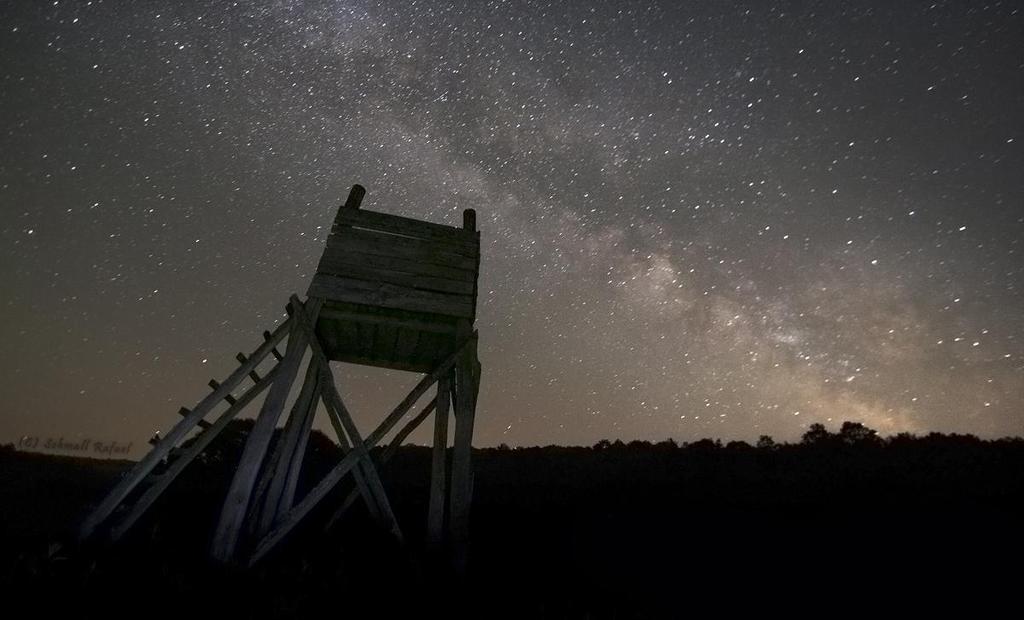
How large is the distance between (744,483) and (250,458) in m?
15.6

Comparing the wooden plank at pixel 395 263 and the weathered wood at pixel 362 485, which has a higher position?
the wooden plank at pixel 395 263

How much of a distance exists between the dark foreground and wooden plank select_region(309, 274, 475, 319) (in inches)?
113

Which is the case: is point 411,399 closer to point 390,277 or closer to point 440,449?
point 440,449

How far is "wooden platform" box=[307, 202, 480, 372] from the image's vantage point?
248 inches

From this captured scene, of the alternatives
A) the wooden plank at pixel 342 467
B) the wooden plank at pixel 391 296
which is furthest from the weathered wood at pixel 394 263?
the wooden plank at pixel 342 467

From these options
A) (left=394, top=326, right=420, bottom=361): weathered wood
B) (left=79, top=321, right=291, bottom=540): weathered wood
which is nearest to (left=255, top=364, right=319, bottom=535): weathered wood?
(left=79, top=321, right=291, bottom=540): weathered wood

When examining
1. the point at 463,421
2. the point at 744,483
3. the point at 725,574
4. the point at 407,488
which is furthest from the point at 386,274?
the point at 744,483

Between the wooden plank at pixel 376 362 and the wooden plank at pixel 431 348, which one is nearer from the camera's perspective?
the wooden plank at pixel 431 348

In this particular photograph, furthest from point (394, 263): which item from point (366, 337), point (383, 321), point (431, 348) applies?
point (431, 348)

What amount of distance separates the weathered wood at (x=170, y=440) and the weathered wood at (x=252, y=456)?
37 centimetres

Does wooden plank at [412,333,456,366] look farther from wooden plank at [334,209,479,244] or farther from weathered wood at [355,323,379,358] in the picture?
wooden plank at [334,209,479,244]

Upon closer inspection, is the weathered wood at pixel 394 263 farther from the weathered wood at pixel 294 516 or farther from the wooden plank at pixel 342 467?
the weathered wood at pixel 294 516

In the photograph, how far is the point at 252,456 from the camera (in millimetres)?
4988

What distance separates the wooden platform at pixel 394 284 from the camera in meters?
6.30
